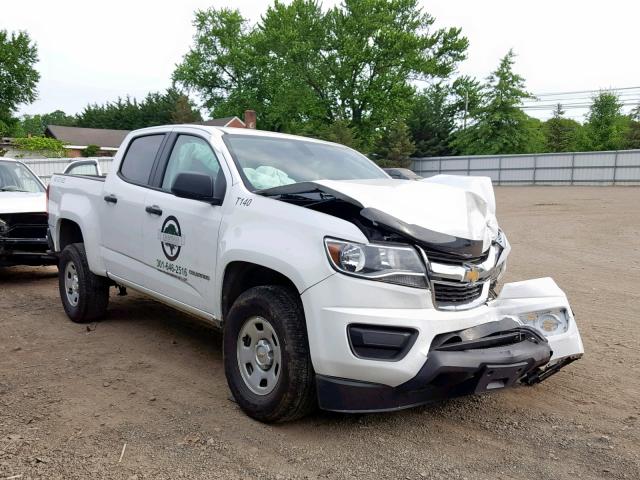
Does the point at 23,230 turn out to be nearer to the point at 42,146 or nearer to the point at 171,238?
the point at 171,238

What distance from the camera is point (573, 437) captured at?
135 inches

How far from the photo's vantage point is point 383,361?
118 inches

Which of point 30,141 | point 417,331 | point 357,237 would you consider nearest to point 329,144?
point 357,237

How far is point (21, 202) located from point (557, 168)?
37.2 meters

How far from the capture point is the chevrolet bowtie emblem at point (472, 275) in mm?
3246

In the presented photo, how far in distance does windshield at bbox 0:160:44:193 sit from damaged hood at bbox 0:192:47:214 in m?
0.48

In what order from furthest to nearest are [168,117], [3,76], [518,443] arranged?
1. [168,117]
2. [3,76]
3. [518,443]

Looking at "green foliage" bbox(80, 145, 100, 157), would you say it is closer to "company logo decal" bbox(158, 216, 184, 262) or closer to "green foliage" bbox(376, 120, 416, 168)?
"green foliage" bbox(376, 120, 416, 168)

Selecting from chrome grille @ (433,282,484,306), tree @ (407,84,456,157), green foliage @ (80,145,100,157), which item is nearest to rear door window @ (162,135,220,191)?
chrome grille @ (433,282,484,306)

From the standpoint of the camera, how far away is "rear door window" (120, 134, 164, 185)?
16.5ft

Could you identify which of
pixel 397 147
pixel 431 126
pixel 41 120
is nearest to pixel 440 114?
pixel 431 126

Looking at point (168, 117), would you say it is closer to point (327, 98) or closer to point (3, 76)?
point (3, 76)

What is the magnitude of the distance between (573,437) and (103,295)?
4532 millimetres

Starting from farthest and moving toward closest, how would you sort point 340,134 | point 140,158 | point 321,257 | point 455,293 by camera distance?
point 340,134, point 140,158, point 455,293, point 321,257
